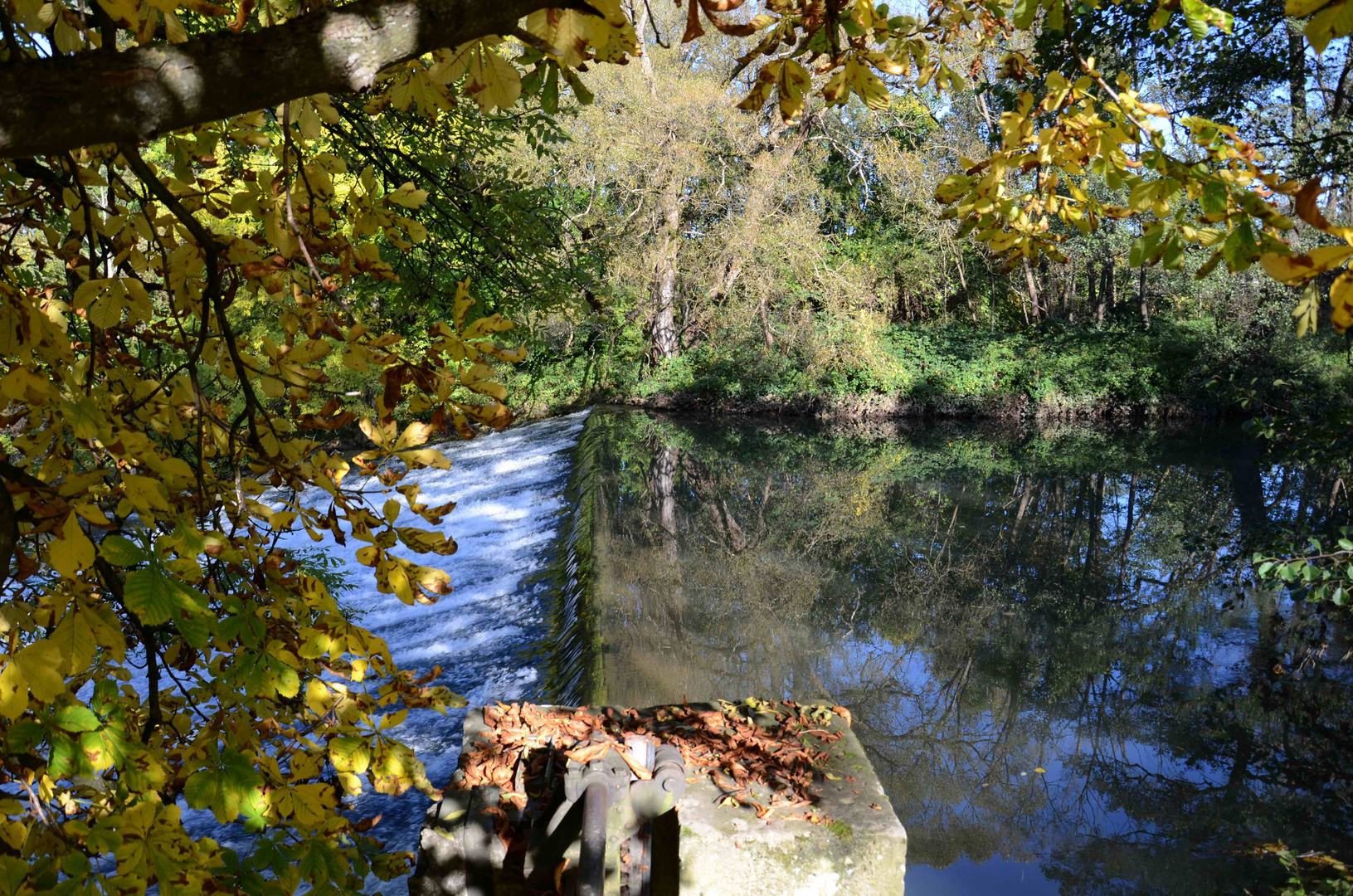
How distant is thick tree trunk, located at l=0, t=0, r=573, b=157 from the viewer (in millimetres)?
875

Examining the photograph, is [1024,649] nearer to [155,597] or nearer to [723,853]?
[723,853]

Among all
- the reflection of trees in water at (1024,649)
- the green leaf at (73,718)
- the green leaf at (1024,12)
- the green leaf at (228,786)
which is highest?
the green leaf at (1024,12)

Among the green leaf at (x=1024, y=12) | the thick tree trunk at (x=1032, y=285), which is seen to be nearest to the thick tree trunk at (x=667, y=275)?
the thick tree trunk at (x=1032, y=285)

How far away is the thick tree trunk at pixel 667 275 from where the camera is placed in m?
16.3

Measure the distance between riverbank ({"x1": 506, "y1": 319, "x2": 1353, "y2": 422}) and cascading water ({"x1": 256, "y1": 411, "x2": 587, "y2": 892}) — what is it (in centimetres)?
617

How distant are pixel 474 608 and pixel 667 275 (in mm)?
11629

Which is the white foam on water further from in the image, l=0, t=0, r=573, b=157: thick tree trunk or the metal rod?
l=0, t=0, r=573, b=157: thick tree trunk

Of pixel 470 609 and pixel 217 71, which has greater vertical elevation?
pixel 217 71

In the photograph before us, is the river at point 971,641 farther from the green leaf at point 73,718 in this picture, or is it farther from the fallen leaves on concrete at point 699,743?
the green leaf at point 73,718

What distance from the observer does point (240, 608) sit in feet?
3.77

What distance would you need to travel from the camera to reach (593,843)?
188cm

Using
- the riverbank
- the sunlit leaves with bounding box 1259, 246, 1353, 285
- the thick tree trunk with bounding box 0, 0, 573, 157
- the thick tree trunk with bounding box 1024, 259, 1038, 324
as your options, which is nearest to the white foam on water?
the thick tree trunk with bounding box 0, 0, 573, 157

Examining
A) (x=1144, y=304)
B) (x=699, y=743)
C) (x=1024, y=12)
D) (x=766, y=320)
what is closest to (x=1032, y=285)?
(x=1144, y=304)

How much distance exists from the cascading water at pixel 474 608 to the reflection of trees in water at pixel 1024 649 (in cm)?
58
